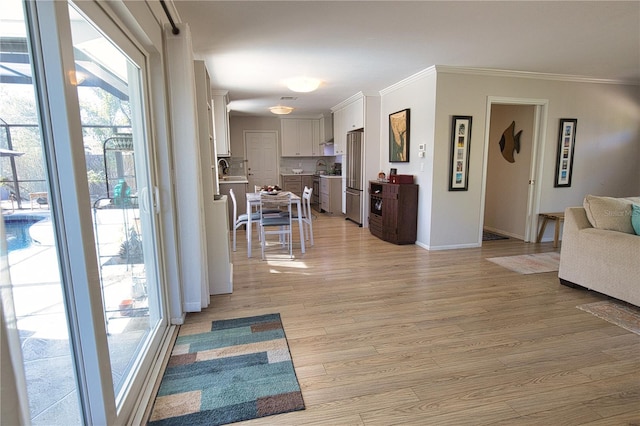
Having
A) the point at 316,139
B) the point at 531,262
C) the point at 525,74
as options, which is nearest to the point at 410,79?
the point at 525,74

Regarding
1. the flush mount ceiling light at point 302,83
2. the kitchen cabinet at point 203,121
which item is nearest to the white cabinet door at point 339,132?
the flush mount ceiling light at point 302,83

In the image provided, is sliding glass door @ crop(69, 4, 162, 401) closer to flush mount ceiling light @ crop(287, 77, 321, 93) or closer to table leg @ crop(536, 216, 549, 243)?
flush mount ceiling light @ crop(287, 77, 321, 93)

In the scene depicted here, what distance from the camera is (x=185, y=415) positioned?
5.19 feet

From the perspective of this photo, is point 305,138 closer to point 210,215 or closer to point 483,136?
point 483,136

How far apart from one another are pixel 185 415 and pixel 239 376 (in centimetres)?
35

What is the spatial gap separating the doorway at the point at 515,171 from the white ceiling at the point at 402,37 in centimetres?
66

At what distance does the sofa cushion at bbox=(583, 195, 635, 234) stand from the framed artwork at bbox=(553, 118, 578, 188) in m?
1.95

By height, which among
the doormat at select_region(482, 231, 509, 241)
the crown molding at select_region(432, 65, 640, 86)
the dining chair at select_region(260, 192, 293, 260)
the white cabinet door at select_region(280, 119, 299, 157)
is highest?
the crown molding at select_region(432, 65, 640, 86)

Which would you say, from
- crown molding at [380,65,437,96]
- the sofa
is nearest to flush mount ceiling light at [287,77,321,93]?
crown molding at [380,65,437,96]

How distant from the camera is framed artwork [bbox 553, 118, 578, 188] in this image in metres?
4.62

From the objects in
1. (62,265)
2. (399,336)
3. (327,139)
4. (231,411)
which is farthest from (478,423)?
(327,139)

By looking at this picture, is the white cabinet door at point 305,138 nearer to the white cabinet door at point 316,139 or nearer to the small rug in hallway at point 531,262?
the white cabinet door at point 316,139

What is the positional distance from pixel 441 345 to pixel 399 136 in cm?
354

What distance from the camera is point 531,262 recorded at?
3.89 m
